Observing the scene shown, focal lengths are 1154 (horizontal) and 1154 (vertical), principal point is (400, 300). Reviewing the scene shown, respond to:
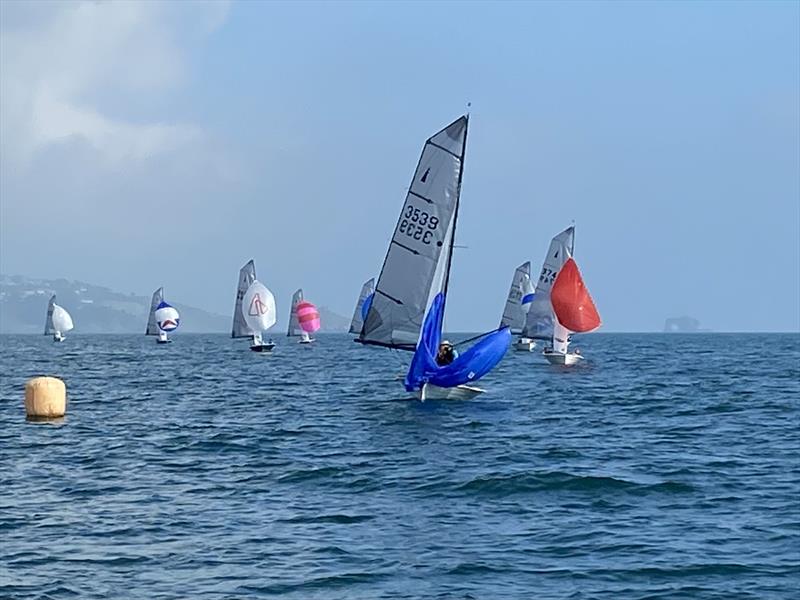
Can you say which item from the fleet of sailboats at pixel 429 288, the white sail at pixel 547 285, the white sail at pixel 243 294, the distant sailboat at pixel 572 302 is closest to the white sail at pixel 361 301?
the white sail at pixel 243 294

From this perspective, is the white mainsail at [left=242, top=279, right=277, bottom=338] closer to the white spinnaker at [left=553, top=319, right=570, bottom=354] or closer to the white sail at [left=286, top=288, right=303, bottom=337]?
the white spinnaker at [left=553, top=319, right=570, bottom=354]

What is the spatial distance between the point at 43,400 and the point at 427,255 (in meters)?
13.1

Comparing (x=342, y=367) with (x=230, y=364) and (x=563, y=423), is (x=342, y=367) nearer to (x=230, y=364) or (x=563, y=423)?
(x=230, y=364)

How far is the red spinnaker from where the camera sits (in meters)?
64.8

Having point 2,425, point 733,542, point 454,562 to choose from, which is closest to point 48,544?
point 454,562

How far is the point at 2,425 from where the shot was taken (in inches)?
1326

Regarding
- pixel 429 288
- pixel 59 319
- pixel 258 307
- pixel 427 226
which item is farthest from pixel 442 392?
pixel 59 319

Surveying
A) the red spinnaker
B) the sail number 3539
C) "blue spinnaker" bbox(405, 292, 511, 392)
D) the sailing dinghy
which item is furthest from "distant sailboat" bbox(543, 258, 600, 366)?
"blue spinnaker" bbox(405, 292, 511, 392)

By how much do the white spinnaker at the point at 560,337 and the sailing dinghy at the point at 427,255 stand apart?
2943cm

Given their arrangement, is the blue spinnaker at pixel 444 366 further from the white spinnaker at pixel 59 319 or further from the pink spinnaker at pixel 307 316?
the white spinnaker at pixel 59 319

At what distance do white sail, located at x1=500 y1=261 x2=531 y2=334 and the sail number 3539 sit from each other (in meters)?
62.3

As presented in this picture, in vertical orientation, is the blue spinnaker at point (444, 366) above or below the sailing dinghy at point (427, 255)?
below

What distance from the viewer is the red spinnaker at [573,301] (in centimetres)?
6481

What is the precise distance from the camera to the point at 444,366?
122 ft
